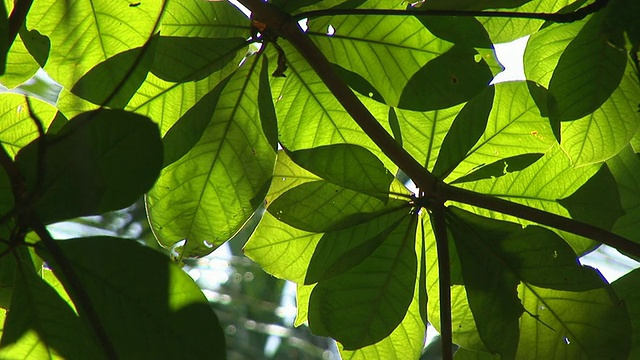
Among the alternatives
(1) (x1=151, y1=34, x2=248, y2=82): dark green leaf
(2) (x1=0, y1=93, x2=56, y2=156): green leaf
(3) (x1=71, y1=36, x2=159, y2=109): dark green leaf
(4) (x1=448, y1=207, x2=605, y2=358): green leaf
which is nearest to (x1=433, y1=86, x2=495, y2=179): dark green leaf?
(4) (x1=448, y1=207, x2=605, y2=358): green leaf

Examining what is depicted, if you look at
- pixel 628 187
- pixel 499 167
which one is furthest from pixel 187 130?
pixel 628 187

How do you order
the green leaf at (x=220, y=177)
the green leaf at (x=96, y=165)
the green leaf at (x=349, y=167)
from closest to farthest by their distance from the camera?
the green leaf at (x=96, y=165)
the green leaf at (x=349, y=167)
the green leaf at (x=220, y=177)

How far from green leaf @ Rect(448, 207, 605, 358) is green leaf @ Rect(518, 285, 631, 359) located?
0.14 feet

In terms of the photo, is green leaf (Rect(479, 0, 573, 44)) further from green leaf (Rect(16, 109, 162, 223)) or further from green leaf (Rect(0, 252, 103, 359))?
green leaf (Rect(0, 252, 103, 359))

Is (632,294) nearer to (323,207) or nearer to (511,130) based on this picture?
(511,130)

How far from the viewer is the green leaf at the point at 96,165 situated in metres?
0.73

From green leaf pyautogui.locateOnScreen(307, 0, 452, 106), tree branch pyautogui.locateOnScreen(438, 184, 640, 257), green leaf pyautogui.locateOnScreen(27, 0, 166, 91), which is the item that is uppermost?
green leaf pyautogui.locateOnScreen(307, 0, 452, 106)

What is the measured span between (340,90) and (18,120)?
427 millimetres

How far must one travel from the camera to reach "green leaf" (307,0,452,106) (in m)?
1.09

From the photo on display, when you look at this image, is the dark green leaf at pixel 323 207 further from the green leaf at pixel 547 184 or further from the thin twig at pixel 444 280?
the green leaf at pixel 547 184

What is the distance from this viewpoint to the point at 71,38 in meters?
0.98

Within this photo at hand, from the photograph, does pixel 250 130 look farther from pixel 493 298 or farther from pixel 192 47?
pixel 493 298

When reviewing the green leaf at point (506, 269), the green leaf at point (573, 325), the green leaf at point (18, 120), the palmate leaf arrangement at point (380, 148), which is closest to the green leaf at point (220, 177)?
the palmate leaf arrangement at point (380, 148)

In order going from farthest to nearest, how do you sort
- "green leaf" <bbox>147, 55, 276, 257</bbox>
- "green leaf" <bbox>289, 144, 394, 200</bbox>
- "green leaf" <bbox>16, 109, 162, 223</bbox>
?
1. "green leaf" <bbox>147, 55, 276, 257</bbox>
2. "green leaf" <bbox>289, 144, 394, 200</bbox>
3. "green leaf" <bbox>16, 109, 162, 223</bbox>
